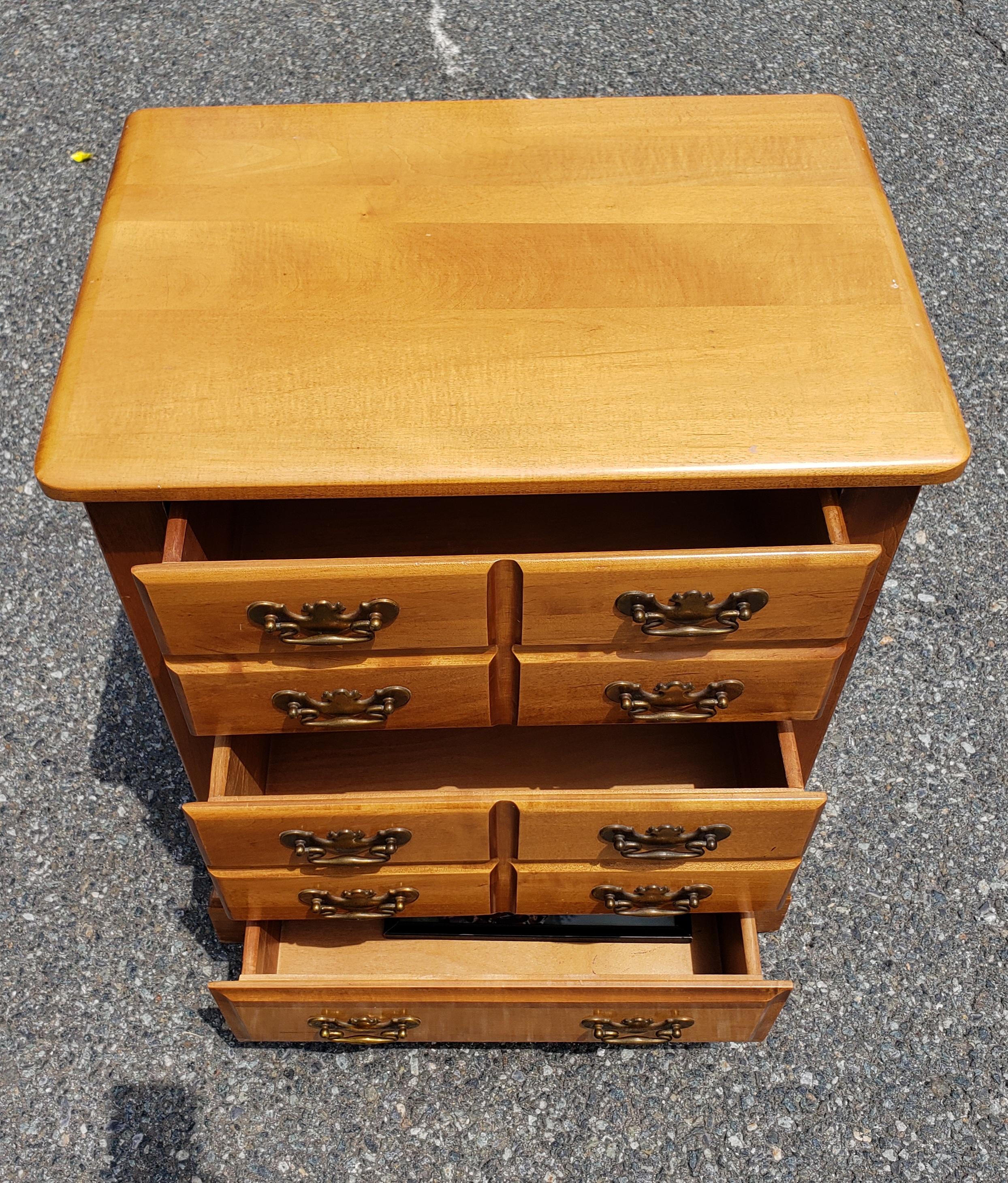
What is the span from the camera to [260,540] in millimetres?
1291

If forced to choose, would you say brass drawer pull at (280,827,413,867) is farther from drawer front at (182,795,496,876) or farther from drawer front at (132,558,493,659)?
drawer front at (132,558,493,659)

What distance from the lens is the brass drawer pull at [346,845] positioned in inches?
46.3

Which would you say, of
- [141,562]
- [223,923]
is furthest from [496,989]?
[141,562]

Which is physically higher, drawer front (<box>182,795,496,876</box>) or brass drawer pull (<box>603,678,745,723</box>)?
brass drawer pull (<box>603,678,745,723</box>)

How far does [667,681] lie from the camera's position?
1155mm

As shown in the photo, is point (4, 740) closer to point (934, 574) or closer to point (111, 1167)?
point (111, 1167)

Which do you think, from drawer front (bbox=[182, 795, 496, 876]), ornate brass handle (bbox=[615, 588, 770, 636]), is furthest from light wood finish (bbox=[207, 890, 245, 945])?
ornate brass handle (bbox=[615, 588, 770, 636])

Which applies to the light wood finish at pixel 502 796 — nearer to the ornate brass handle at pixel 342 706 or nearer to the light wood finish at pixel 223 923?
the ornate brass handle at pixel 342 706

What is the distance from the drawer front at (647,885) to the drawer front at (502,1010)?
0.11m

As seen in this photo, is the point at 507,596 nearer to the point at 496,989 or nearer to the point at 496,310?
the point at 496,310

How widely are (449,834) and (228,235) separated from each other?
2.25 feet

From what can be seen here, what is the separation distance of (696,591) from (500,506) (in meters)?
0.35

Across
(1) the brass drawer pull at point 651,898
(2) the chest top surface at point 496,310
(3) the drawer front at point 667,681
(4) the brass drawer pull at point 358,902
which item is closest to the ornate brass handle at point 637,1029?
(1) the brass drawer pull at point 651,898

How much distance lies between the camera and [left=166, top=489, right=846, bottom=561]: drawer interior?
1.28 m
